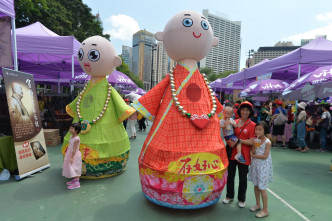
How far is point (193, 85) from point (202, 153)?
94cm

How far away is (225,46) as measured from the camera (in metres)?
49.3

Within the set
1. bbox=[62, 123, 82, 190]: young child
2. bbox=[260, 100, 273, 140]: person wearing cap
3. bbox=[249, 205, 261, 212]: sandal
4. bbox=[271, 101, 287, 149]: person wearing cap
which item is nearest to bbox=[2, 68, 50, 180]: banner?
bbox=[62, 123, 82, 190]: young child

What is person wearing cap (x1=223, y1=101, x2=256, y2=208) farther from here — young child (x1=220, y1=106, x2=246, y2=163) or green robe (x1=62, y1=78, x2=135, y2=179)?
green robe (x1=62, y1=78, x2=135, y2=179)

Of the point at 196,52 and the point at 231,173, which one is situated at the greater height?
the point at 196,52

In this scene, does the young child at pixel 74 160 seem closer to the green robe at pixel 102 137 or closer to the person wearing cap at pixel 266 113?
the green robe at pixel 102 137

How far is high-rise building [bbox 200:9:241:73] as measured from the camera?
44.2 meters

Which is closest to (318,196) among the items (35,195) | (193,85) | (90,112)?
(193,85)

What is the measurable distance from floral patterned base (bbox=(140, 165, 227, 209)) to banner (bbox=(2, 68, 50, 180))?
8.86ft

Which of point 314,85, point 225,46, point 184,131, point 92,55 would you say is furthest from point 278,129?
point 225,46

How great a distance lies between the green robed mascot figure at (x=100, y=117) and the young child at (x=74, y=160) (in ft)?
0.55

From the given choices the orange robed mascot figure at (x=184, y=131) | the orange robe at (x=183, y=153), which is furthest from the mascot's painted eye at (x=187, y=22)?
the orange robe at (x=183, y=153)

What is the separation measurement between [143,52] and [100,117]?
131 ft

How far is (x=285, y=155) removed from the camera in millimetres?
6559

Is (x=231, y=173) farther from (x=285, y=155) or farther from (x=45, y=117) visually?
(x=45, y=117)
